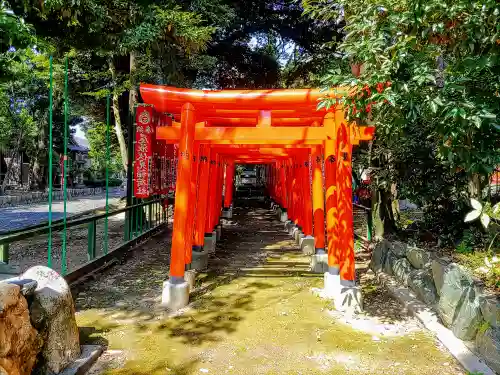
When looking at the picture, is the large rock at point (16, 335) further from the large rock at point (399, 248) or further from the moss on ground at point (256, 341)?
the large rock at point (399, 248)

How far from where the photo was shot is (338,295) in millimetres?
5633

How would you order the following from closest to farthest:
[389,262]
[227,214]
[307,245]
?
[389,262]
[307,245]
[227,214]

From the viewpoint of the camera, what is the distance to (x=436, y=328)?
15.4ft

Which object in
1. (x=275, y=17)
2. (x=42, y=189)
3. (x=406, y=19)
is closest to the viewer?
(x=406, y=19)

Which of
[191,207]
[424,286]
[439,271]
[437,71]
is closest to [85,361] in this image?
[191,207]

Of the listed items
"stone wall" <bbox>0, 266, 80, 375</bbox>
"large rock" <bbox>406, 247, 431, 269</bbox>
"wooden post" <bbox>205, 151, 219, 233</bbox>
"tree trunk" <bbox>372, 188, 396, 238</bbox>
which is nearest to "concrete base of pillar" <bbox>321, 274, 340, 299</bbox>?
"large rock" <bbox>406, 247, 431, 269</bbox>

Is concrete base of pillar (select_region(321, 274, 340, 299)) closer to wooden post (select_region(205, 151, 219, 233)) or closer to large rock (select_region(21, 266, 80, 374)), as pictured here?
large rock (select_region(21, 266, 80, 374))

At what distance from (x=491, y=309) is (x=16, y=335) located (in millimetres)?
4206

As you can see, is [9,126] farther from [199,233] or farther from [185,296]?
[185,296]

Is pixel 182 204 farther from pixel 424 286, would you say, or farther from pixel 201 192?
pixel 424 286

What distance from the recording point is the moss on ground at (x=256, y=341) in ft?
12.9

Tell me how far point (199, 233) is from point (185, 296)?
2484mm

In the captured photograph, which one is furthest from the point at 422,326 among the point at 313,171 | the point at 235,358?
the point at 313,171

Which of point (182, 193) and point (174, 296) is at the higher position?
point (182, 193)
